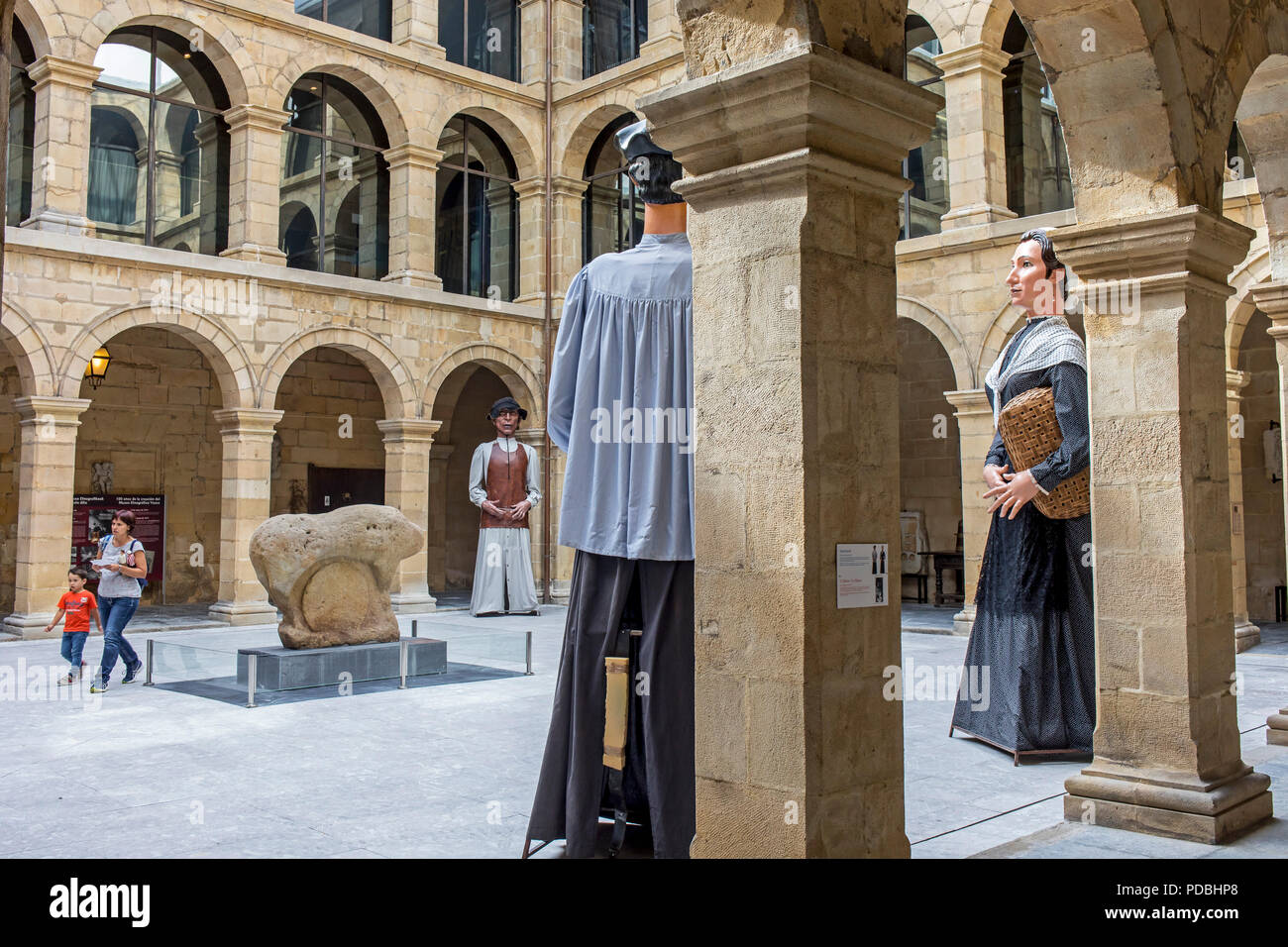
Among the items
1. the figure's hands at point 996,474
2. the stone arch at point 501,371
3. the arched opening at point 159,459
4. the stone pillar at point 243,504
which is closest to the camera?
the figure's hands at point 996,474

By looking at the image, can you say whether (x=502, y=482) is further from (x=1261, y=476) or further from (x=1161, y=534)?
(x=1161, y=534)

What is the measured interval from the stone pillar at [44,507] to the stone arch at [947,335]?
27.3ft

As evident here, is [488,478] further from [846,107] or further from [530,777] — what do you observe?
[846,107]

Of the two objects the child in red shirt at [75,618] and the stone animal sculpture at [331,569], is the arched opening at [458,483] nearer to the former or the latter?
the stone animal sculpture at [331,569]

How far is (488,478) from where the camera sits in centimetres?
1315

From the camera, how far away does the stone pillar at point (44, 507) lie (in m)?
10.7

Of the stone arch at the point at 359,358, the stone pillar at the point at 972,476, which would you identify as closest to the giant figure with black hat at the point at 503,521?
the stone arch at the point at 359,358

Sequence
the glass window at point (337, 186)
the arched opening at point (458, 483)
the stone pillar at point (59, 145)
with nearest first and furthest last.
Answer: the stone pillar at point (59, 145), the glass window at point (337, 186), the arched opening at point (458, 483)

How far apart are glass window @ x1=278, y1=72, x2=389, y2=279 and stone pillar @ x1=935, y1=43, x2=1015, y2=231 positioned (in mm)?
7116

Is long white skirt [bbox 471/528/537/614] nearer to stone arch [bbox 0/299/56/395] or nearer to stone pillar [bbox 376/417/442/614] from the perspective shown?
stone pillar [bbox 376/417/442/614]

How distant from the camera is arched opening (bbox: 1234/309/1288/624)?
41.5 feet

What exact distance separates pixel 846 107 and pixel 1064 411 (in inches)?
94.5

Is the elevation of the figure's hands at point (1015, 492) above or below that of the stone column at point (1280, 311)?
below
